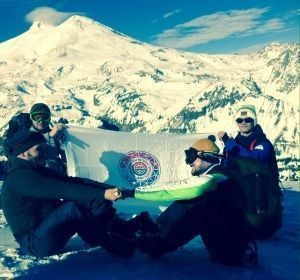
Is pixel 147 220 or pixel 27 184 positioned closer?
pixel 27 184

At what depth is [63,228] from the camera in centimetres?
586

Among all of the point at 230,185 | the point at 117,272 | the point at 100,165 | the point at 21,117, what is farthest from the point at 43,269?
the point at 100,165

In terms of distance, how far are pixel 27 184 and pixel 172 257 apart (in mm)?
2220

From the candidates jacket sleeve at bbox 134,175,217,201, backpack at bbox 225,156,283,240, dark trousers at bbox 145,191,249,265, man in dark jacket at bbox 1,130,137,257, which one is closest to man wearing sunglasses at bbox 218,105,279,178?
backpack at bbox 225,156,283,240

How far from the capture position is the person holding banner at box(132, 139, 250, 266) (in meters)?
5.68

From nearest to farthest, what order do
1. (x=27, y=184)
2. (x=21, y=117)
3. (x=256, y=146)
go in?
(x=27, y=184) < (x=256, y=146) < (x=21, y=117)

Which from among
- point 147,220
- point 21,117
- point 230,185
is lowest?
point 147,220

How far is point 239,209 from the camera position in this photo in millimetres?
6102

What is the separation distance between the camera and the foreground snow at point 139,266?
569 centimetres

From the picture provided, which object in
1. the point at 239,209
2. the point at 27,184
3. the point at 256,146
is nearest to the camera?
the point at 27,184

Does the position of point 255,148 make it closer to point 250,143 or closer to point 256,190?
point 250,143

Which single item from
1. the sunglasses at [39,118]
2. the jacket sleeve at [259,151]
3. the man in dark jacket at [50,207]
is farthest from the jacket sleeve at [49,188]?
the sunglasses at [39,118]

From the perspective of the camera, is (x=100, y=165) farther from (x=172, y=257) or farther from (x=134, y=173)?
(x=172, y=257)

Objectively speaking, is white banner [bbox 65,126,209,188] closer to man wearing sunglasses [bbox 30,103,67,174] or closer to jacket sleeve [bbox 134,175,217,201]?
man wearing sunglasses [bbox 30,103,67,174]
